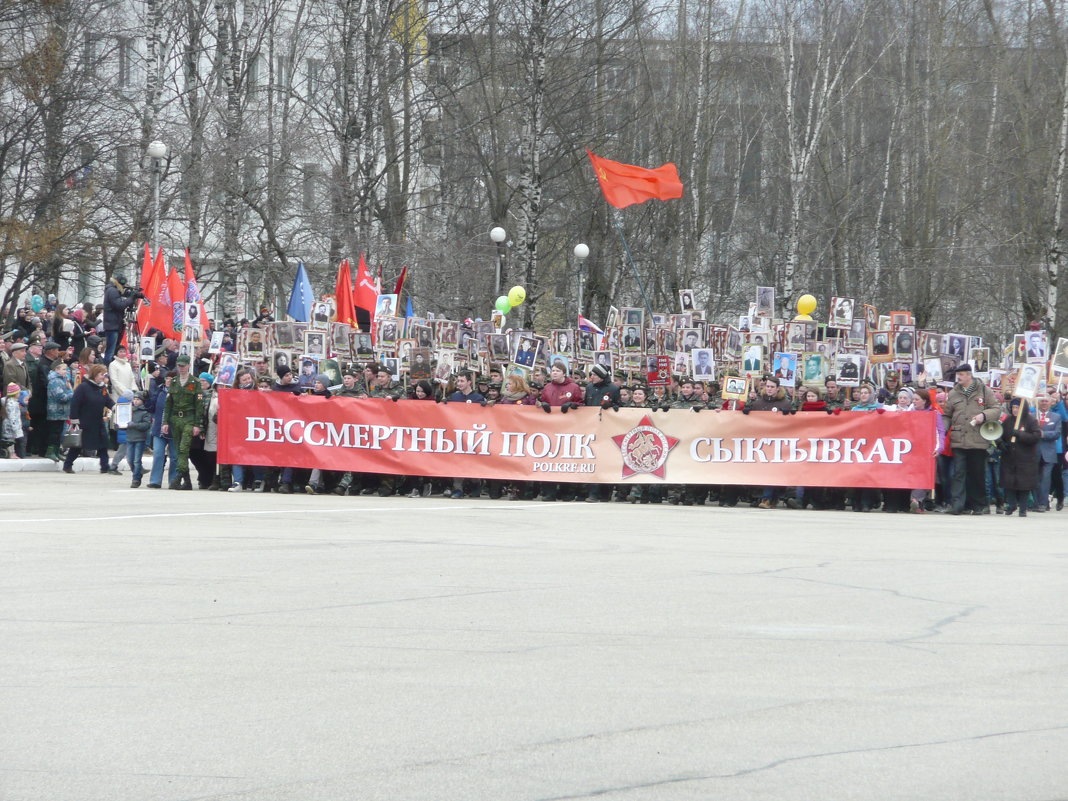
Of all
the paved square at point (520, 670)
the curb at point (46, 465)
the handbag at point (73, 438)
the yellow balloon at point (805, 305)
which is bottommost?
the paved square at point (520, 670)

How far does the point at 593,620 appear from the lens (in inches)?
352

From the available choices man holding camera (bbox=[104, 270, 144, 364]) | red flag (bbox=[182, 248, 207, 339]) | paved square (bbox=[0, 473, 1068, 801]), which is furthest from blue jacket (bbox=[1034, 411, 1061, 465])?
man holding camera (bbox=[104, 270, 144, 364])

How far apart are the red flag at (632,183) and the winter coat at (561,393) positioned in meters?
8.18

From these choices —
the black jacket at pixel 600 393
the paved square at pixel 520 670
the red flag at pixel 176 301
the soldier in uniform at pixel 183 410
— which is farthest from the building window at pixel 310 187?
the paved square at pixel 520 670

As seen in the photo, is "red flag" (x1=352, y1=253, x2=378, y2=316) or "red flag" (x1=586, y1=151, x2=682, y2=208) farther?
"red flag" (x1=586, y1=151, x2=682, y2=208)

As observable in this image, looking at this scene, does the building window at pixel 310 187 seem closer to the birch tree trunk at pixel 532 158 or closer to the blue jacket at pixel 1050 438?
the birch tree trunk at pixel 532 158

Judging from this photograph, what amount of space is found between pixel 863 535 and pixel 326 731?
33.5 feet

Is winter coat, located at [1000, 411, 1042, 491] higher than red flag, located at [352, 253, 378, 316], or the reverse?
Result: red flag, located at [352, 253, 378, 316]

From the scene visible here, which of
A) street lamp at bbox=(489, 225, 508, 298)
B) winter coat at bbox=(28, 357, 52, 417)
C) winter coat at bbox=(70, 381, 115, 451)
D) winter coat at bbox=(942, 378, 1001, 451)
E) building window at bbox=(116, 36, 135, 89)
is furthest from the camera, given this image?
building window at bbox=(116, 36, 135, 89)

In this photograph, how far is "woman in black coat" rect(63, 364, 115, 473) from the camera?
22531 mm

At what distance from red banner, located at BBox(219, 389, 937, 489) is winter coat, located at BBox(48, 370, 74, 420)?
373 centimetres

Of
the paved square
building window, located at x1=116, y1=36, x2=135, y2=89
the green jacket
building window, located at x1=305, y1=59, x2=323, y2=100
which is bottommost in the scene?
the paved square

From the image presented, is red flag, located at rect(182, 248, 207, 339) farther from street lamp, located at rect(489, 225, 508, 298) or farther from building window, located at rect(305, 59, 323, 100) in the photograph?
building window, located at rect(305, 59, 323, 100)

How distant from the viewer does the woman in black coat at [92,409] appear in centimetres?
2253
